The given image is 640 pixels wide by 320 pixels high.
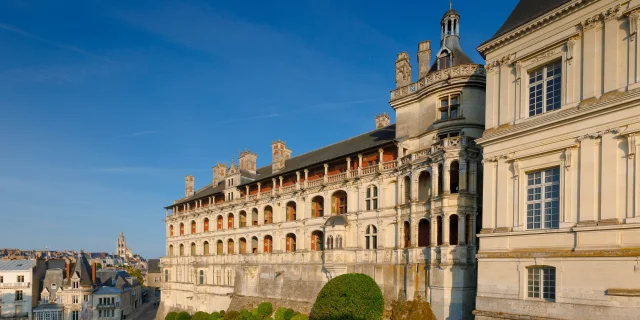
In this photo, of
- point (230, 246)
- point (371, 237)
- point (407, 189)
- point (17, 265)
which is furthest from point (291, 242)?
point (17, 265)

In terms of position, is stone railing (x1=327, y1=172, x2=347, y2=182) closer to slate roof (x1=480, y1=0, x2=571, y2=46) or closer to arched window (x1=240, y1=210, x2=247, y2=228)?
arched window (x1=240, y1=210, x2=247, y2=228)

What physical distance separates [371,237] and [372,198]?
299cm

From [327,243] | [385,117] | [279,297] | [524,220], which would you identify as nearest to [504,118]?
[524,220]

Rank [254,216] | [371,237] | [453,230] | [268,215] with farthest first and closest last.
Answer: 1. [254,216]
2. [268,215]
3. [371,237]
4. [453,230]

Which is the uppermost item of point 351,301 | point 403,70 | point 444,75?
point 403,70

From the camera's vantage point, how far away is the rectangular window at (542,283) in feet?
68.2

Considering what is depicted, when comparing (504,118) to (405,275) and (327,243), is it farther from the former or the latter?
(327,243)

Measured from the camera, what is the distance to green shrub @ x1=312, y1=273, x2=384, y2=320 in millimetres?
28375

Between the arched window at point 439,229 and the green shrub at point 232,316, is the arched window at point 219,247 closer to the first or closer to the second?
the green shrub at point 232,316

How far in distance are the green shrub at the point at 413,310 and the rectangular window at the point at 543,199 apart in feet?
28.1

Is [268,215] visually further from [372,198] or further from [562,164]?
[562,164]

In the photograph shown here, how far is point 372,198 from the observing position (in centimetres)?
3609

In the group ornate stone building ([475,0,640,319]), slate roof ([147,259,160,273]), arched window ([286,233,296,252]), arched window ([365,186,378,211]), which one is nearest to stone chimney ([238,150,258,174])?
arched window ([286,233,296,252])

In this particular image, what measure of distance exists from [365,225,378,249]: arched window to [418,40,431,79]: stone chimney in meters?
12.1
